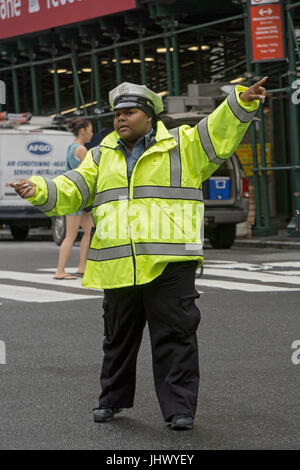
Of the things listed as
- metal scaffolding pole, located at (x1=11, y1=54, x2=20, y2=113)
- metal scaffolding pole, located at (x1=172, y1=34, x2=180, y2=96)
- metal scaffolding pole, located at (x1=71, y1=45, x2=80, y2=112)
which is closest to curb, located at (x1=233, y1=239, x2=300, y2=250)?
metal scaffolding pole, located at (x1=172, y1=34, x2=180, y2=96)

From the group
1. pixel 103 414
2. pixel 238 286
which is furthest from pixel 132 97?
pixel 238 286

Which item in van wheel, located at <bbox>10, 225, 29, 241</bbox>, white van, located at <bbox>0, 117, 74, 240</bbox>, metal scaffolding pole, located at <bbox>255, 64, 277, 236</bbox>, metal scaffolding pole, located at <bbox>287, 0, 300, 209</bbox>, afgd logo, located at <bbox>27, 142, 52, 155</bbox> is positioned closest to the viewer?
metal scaffolding pole, located at <bbox>287, 0, 300, 209</bbox>

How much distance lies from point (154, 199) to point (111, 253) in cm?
35

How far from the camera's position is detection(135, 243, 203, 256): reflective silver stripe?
5.50 metres

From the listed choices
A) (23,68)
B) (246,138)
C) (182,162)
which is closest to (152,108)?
(182,162)

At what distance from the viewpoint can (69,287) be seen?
39.3 ft

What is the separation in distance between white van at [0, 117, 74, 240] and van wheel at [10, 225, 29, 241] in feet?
3.45

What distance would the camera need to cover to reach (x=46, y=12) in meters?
25.7

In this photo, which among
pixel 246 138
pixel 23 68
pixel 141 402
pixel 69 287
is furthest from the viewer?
pixel 23 68

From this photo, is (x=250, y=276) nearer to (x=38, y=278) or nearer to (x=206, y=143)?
(x=38, y=278)

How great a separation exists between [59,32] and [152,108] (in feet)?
68.2

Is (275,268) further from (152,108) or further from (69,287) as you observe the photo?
(152,108)

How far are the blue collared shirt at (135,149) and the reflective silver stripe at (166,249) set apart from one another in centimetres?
41

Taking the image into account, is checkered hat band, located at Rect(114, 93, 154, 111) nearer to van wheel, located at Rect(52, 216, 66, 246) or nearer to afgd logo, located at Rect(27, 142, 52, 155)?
van wheel, located at Rect(52, 216, 66, 246)
